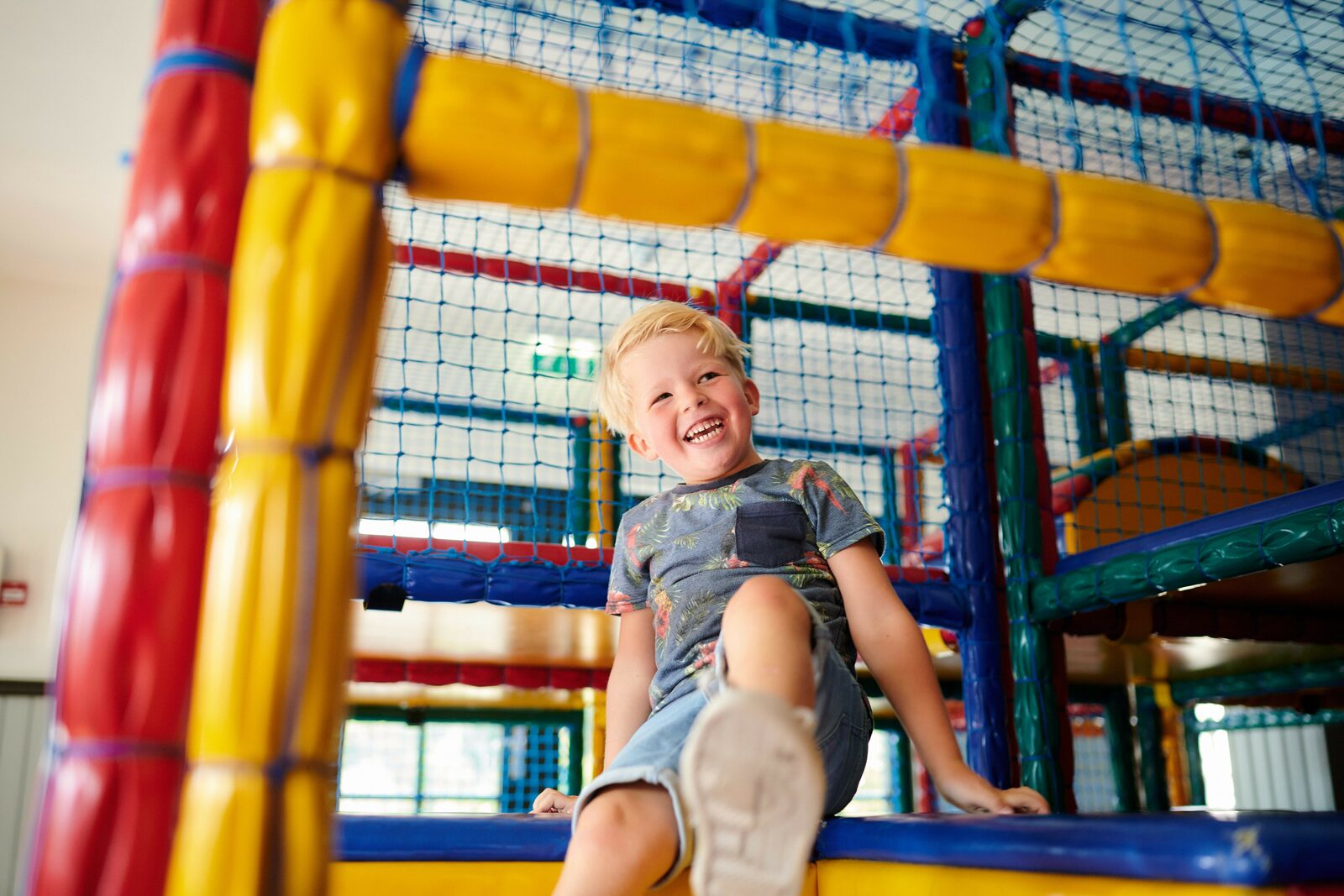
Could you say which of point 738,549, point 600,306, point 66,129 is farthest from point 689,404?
point 66,129

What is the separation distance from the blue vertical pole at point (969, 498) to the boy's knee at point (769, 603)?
34.5 inches

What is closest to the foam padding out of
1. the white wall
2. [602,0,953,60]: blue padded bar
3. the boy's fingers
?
the boy's fingers

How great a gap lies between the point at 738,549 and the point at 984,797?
312 millimetres

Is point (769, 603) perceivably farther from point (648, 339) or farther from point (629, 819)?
point (648, 339)

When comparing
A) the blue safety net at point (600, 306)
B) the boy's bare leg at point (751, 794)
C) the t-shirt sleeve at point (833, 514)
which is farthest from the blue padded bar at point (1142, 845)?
the blue safety net at point (600, 306)

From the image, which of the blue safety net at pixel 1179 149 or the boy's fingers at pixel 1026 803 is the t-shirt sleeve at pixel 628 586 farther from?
the blue safety net at pixel 1179 149

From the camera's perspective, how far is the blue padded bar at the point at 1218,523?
49.3 inches

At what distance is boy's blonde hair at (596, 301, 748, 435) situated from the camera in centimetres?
107

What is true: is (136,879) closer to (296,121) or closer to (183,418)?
(183,418)

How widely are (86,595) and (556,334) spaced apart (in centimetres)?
461

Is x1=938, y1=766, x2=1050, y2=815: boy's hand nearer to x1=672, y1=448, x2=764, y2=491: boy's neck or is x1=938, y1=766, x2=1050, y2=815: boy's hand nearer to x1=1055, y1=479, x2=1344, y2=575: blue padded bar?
x1=672, y1=448, x2=764, y2=491: boy's neck

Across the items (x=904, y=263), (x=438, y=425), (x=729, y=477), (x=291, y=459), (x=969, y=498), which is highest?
(x=904, y=263)

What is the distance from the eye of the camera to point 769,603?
0.69m

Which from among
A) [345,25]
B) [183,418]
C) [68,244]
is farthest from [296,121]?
[68,244]
